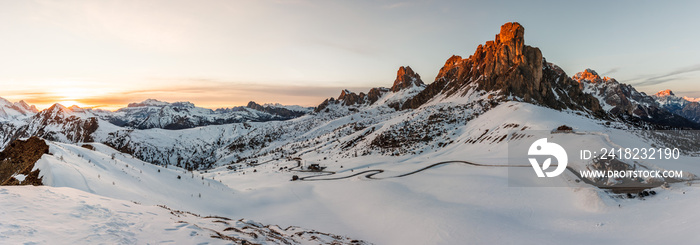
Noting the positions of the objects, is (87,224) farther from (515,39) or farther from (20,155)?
(515,39)

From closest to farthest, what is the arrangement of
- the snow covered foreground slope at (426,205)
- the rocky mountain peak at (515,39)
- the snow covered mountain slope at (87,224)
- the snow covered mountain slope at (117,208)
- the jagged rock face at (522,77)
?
the snow covered mountain slope at (87,224) < the snow covered mountain slope at (117,208) < the snow covered foreground slope at (426,205) < the jagged rock face at (522,77) < the rocky mountain peak at (515,39)

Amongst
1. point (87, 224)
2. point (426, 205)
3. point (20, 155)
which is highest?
point (20, 155)

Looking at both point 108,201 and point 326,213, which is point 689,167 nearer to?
point 326,213

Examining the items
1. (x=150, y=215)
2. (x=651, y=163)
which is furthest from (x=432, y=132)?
(x=150, y=215)

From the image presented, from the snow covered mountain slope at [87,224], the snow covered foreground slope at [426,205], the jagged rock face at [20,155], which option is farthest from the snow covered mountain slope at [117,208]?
the jagged rock face at [20,155]

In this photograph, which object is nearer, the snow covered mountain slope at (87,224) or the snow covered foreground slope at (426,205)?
the snow covered mountain slope at (87,224)

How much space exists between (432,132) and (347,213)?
71.9 meters

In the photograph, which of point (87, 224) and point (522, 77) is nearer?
point (87, 224)

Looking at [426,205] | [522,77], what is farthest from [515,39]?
[426,205]

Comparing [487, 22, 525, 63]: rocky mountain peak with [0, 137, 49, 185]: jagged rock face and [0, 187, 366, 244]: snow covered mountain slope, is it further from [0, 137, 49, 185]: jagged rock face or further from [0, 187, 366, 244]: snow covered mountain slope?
[0, 137, 49, 185]: jagged rock face

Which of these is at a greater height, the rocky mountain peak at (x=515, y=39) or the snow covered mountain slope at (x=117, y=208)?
→ the rocky mountain peak at (x=515, y=39)

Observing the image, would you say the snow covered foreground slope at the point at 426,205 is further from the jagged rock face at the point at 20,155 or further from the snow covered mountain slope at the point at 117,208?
the jagged rock face at the point at 20,155

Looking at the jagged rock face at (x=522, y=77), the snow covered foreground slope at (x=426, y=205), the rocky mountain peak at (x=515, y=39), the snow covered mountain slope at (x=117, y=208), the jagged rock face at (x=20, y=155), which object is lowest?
the snow covered foreground slope at (x=426, y=205)

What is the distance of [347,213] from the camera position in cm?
2681
